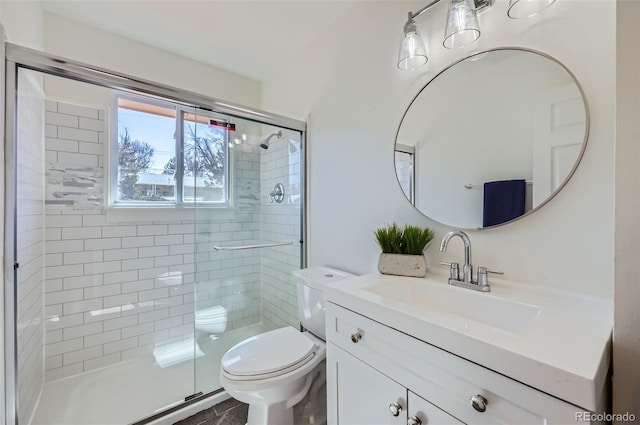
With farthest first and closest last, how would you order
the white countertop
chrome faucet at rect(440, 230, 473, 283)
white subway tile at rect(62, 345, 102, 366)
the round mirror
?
white subway tile at rect(62, 345, 102, 366), chrome faucet at rect(440, 230, 473, 283), the round mirror, the white countertop

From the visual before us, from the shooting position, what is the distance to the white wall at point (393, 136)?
0.85 metres

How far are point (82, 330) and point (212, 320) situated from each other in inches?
36.4

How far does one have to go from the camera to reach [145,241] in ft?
7.04

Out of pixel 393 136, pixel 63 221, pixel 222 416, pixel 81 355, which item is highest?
pixel 393 136

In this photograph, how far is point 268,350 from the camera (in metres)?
1.32

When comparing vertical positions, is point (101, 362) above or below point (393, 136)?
below

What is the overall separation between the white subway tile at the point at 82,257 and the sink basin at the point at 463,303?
6.70 ft

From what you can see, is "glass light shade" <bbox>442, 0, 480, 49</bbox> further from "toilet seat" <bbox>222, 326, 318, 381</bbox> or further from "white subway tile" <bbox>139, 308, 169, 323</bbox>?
"white subway tile" <bbox>139, 308, 169, 323</bbox>

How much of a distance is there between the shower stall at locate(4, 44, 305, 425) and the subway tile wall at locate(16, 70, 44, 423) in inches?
0.7

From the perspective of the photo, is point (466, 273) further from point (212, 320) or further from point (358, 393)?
point (212, 320)

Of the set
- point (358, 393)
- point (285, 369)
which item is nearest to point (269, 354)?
point (285, 369)

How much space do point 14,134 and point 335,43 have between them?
1750 mm

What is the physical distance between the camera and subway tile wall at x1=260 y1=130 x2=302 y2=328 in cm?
210

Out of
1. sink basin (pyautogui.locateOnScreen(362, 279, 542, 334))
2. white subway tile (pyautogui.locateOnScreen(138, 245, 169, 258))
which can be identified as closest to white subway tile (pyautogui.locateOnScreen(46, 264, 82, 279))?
white subway tile (pyautogui.locateOnScreen(138, 245, 169, 258))
